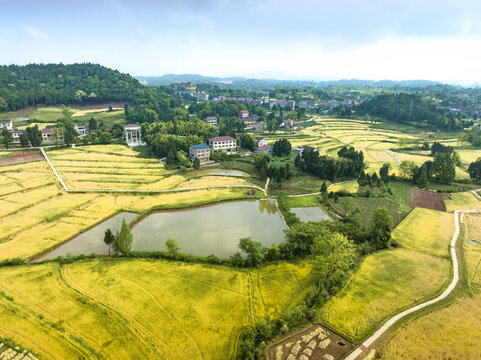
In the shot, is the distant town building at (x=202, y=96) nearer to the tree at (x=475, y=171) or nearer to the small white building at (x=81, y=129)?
the small white building at (x=81, y=129)

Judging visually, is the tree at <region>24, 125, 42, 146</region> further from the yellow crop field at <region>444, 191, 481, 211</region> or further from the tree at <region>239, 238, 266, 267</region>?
the yellow crop field at <region>444, 191, 481, 211</region>

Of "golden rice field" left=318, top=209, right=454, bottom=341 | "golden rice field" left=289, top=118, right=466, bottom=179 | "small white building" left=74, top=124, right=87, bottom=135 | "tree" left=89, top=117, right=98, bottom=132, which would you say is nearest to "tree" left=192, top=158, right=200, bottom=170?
"golden rice field" left=289, top=118, right=466, bottom=179

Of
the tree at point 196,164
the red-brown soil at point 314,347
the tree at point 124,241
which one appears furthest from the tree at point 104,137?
the red-brown soil at point 314,347

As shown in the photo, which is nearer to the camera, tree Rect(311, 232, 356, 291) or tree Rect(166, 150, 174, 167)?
tree Rect(311, 232, 356, 291)

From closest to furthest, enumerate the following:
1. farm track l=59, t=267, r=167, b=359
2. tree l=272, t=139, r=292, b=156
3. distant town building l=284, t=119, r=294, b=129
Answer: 1. farm track l=59, t=267, r=167, b=359
2. tree l=272, t=139, r=292, b=156
3. distant town building l=284, t=119, r=294, b=129

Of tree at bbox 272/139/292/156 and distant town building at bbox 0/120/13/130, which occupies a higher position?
distant town building at bbox 0/120/13/130

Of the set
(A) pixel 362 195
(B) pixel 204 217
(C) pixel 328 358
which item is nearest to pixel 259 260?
(C) pixel 328 358

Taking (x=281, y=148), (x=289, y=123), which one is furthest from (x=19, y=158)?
(x=289, y=123)
